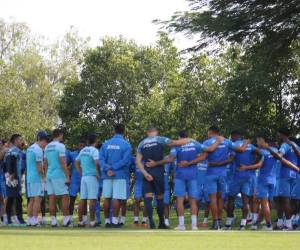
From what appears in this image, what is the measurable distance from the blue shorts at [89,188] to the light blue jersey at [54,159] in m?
0.52

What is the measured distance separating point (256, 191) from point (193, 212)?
175 cm

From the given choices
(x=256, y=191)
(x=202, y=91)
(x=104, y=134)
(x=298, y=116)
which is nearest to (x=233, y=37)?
(x=256, y=191)

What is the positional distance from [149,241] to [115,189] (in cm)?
615

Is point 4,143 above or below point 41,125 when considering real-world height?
below

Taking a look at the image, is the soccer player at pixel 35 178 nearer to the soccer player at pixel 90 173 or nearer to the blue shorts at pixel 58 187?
the blue shorts at pixel 58 187

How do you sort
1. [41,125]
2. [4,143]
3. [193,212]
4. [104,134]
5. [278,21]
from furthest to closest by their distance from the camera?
[41,125] → [104,134] → [278,21] → [4,143] → [193,212]

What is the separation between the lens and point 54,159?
21797mm

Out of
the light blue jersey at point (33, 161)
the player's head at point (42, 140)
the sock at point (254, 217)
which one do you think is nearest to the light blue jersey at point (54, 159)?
the light blue jersey at point (33, 161)

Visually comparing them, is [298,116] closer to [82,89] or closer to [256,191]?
[256,191]

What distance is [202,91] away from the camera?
174 ft

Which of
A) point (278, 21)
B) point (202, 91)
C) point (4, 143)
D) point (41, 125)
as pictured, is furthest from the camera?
point (41, 125)

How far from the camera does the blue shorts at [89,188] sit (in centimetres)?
2180

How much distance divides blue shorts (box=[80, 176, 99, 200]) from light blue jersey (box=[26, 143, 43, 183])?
3.60ft

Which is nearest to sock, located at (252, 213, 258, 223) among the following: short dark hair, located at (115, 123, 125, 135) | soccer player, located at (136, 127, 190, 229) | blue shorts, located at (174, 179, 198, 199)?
blue shorts, located at (174, 179, 198, 199)
